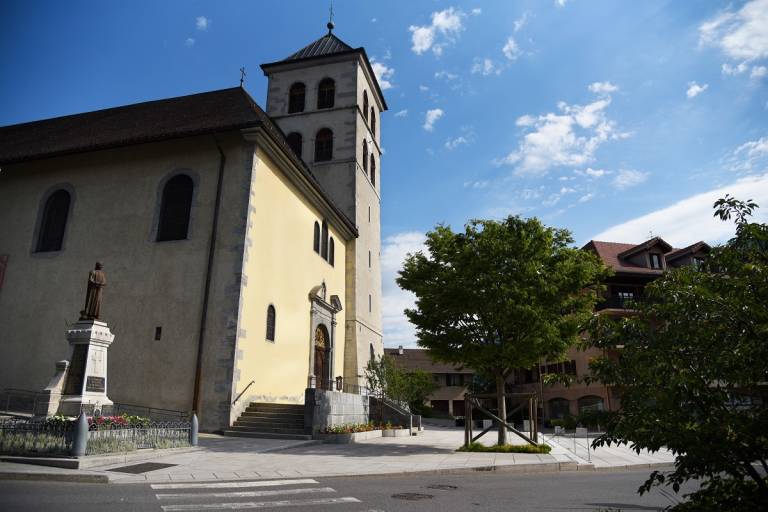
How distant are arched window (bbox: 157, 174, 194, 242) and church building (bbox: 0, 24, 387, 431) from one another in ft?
0.15

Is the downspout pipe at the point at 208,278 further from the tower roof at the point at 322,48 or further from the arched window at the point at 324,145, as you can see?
the tower roof at the point at 322,48

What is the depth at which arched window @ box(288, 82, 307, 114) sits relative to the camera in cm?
3216

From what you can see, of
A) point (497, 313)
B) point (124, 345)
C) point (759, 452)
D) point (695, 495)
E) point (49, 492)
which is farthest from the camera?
point (124, 345)

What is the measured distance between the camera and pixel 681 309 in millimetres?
4812

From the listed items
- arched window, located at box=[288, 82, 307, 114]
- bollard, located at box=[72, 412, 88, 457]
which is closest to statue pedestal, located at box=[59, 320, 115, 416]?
bollard, located at box=[72, 412, 88, 457]

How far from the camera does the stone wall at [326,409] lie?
16.1 m

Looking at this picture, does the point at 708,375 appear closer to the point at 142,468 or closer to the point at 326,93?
the point at 142,468

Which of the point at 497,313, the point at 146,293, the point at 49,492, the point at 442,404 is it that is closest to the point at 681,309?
the point at 49,492

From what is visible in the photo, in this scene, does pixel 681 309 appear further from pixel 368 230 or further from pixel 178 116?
pixel 368 230

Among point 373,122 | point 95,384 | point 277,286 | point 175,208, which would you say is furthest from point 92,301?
point 373,122

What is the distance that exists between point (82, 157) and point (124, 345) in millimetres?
8342

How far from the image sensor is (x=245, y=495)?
748 cm

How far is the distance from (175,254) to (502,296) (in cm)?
1122

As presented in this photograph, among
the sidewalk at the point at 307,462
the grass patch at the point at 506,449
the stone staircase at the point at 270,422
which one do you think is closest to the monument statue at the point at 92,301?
the sidewalk at the point at 307,462
